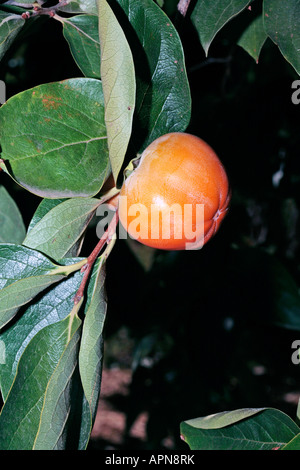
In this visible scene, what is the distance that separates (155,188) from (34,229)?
246 millimetres

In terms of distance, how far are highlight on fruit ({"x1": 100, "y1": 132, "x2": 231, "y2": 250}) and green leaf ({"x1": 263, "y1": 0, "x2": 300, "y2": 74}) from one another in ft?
1.06

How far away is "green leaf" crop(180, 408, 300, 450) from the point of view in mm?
855

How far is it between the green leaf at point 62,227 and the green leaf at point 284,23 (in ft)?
1.56

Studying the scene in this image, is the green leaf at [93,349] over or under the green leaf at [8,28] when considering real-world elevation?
under

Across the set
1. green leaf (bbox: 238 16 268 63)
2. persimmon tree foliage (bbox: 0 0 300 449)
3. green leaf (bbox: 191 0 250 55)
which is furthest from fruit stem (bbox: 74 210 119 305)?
green leaf (bbox: 238 16 268 63)

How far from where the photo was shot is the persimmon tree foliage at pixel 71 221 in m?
0.78


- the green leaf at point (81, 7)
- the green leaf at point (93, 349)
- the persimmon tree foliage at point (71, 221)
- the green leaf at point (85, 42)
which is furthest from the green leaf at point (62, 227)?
the green leaf at point (81, 7)

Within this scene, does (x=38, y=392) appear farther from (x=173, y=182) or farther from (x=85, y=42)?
(x=85, y=42)

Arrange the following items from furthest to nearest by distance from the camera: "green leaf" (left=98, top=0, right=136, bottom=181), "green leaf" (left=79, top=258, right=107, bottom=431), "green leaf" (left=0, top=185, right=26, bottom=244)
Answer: "green leaf" (left=0, top=185, right=26, bottom=244) → "green leaf" (left=79, top=258, right=107, bottom=431) → "green leaf" (left=98, top=0, right=136, bottom=181)

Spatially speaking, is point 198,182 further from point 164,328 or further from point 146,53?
point 164,328

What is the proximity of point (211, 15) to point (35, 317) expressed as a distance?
2.22ft

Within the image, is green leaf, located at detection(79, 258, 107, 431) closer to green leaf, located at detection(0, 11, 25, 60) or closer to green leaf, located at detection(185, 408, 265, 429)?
green leaf, located at detection(185, 408, 265, 429)

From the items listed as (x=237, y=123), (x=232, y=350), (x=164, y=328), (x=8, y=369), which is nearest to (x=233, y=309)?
(x=232, y=350)

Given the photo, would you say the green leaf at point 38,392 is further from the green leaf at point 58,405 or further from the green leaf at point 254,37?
the green leaf at point 254,37
